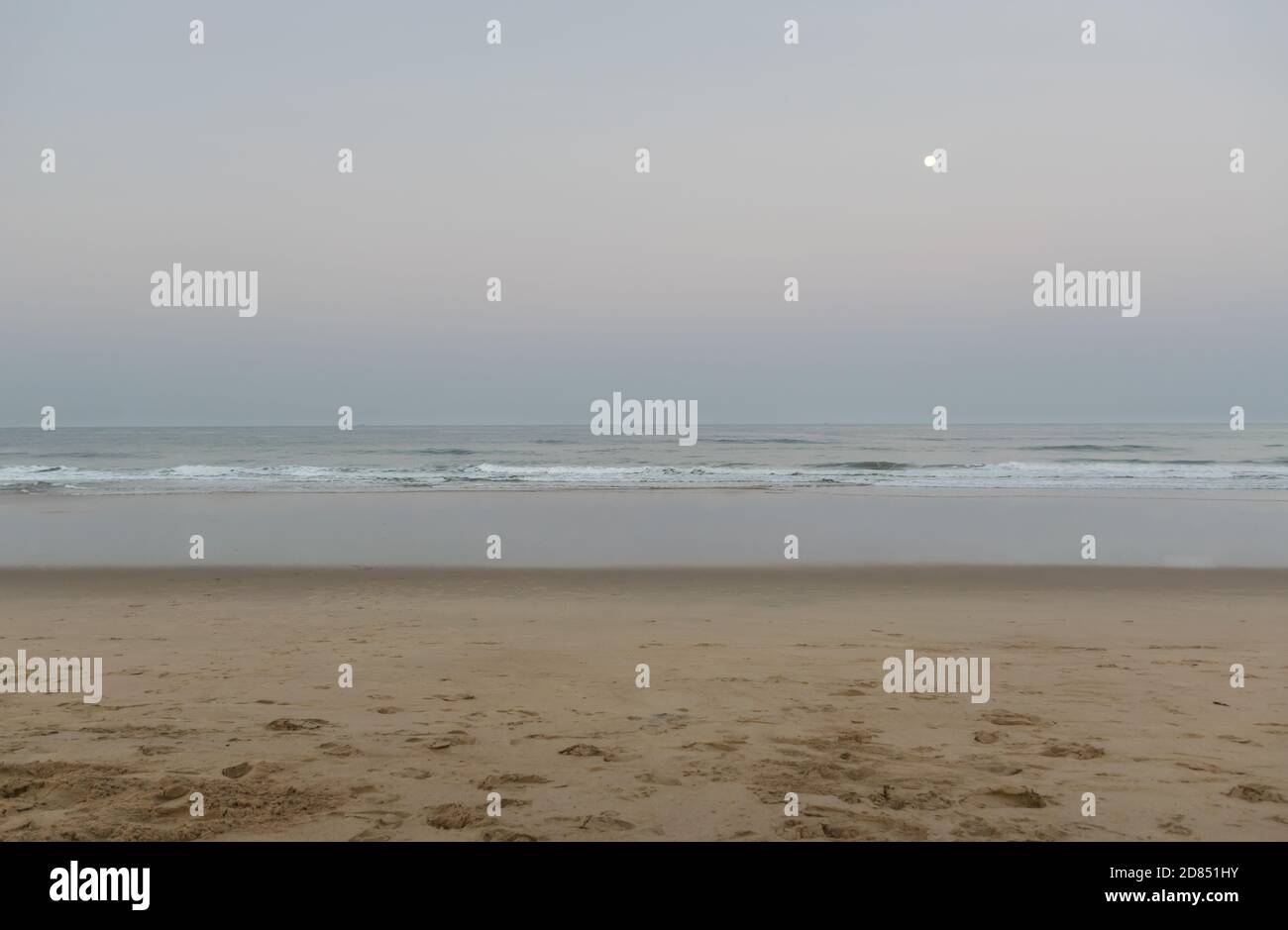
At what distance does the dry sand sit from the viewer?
3709mm

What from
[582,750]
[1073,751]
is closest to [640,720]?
[582,750]

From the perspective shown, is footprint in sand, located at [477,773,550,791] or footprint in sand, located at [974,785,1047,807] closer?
footprint in sand, located at [974,785,1047,807]

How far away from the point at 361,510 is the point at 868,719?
609 inches

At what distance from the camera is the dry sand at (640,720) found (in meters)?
3.71

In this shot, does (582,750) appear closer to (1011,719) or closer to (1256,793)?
(1011,719)

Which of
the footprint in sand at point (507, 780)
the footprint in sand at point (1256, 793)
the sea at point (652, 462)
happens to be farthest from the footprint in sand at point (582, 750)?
the sea at point (652, 462)

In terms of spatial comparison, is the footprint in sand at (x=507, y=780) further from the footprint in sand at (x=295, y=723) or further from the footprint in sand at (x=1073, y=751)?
the footprint in sand at (x=1073, y=751)

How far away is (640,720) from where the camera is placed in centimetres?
517

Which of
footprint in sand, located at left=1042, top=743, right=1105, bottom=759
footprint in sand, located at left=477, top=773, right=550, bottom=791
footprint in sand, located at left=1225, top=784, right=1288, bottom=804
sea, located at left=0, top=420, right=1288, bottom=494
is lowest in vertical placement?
footprint in sand, located at left=1042, top=743, right=1105, bottom=759

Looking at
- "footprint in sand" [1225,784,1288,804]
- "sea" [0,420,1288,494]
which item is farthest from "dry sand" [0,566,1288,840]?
"sea" [0,420,1288,494]

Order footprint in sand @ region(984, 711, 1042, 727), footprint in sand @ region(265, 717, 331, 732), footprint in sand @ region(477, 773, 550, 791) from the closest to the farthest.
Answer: footprint in sand @ region(477, 773, 550, 791) < footprint in sand @ region(265, 717, 331, 732) < footprint in sand @ region(984, 711, 1042, 727)

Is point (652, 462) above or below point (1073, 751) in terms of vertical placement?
above

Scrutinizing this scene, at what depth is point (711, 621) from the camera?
8.48 meters

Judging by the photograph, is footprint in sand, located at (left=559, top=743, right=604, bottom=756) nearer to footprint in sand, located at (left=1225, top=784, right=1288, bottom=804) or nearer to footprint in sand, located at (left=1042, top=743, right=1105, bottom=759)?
footprint in sand, located at (left=1042, top=743, right=1105, bottom=759)
